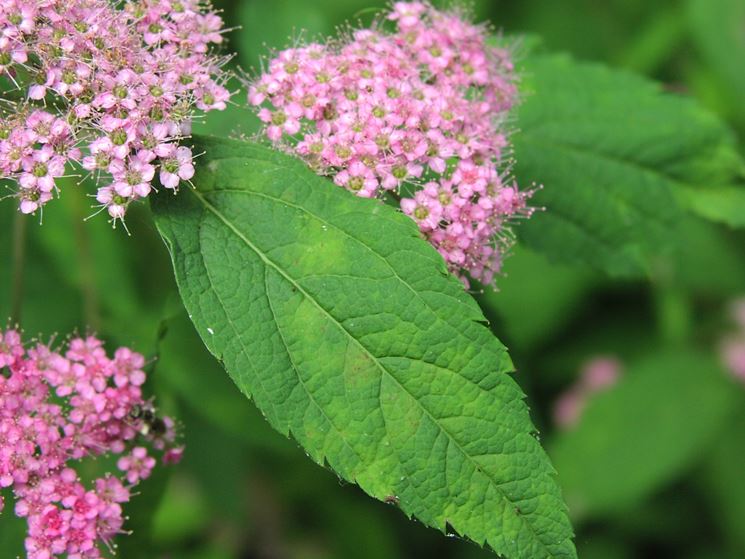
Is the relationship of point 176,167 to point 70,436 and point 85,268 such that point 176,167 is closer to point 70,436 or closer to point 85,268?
point 70,436

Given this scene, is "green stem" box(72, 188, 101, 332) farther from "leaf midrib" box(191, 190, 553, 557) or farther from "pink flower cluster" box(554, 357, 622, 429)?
"pink flower cluster" box(554, 357, 622, 429)

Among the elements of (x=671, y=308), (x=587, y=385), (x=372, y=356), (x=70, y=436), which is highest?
(x=671, y=308)

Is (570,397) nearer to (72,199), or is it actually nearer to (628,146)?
(628,146)

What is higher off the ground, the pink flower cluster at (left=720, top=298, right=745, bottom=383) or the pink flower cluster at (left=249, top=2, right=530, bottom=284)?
the pink flower cluster at (left=720, top=298, right=745, bottom=383)

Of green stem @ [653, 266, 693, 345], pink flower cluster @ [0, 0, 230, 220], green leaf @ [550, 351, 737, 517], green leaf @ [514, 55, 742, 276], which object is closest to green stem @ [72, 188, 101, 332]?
pink flower cluster @ [0, 0, 230, 220]

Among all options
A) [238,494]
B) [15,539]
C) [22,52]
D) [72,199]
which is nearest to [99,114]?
[22,52]

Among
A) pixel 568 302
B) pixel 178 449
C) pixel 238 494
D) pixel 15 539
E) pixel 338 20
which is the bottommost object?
pixel 15 539

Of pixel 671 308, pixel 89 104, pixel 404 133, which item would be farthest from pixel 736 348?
pixel 89 104
